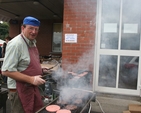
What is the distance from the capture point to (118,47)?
167 inches

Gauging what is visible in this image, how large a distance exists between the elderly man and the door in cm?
232

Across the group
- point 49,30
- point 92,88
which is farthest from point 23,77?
point 49,30

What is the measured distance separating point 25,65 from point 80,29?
2390 mm

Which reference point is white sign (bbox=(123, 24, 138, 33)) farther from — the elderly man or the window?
the window

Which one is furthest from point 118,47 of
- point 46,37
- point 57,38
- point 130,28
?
point 46,37

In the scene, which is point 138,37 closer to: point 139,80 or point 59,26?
point 139,80

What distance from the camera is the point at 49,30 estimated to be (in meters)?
11.9

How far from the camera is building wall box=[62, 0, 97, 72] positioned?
4297 mm

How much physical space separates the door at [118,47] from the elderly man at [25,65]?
232 centimetres

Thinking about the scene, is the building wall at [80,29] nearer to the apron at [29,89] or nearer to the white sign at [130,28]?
the white sign at [130,28]

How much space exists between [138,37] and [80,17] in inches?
63.8

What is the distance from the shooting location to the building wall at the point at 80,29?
430cm

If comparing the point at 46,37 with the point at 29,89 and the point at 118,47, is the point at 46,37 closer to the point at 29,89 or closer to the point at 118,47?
the point at 118,47

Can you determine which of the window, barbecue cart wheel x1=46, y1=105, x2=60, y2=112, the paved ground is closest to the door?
the paved ground
